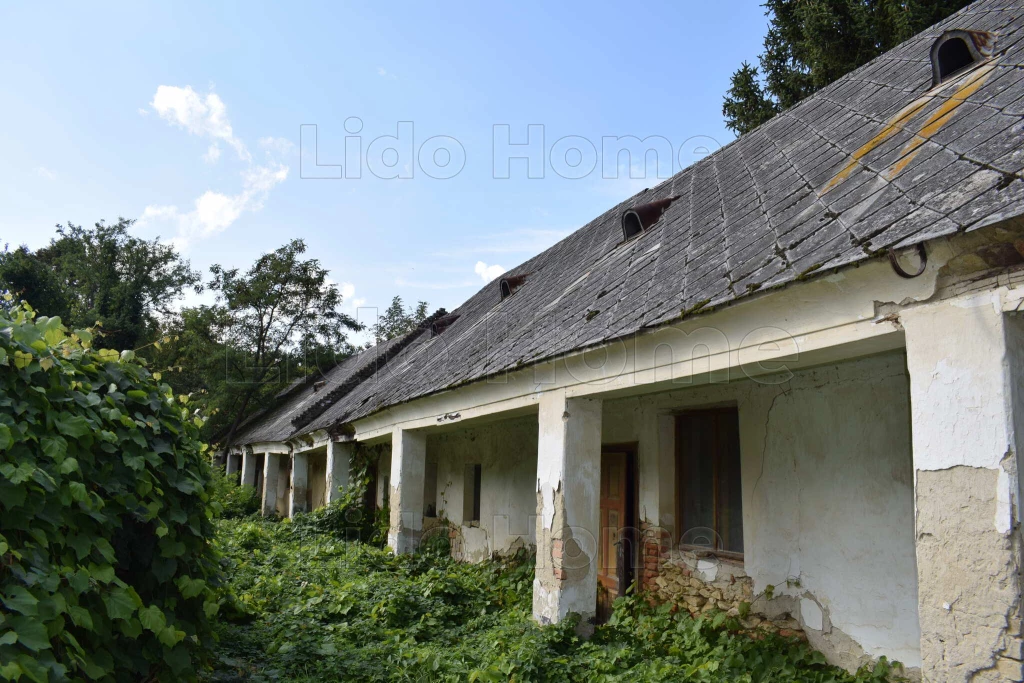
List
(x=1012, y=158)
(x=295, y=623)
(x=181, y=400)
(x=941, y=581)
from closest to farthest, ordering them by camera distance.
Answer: (x=941, y=581) → (x=1012, y=158) → (x=181, y=400) → (x=295, y=623)

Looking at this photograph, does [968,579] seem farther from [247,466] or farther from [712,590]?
[247,466]

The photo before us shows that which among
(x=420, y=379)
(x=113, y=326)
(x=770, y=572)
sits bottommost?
(x=770, y=572)

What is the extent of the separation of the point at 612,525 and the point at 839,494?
9.74 feet

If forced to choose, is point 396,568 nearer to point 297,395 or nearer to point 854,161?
point 854,161

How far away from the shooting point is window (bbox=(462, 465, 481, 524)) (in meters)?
11.8

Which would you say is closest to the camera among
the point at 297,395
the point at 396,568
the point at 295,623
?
the point at 295,623

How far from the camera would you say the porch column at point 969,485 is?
2.90 metres

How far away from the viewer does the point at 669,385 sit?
5.57 meters

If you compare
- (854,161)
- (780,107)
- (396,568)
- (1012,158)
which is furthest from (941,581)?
(780,107)

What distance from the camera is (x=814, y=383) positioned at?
5793mm

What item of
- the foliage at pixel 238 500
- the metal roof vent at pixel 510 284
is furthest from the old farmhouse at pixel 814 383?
the foliage at pixel 238 500

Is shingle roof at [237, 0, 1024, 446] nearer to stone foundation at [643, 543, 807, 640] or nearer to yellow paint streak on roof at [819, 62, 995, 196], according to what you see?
yellow paint streak on roof at [819, 62, 995, 196]

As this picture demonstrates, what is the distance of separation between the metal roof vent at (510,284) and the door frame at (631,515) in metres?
6.14

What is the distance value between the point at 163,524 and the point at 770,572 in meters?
4.63
